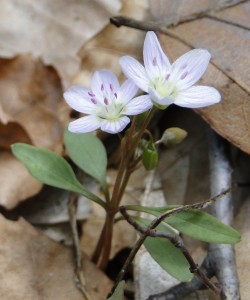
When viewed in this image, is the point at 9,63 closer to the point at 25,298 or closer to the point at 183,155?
the point at 183,155

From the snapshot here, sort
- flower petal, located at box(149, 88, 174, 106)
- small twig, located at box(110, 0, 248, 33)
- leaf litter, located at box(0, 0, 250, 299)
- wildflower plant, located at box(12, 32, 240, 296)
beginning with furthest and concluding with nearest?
small twig, located at box(110, 0, 248, 33) < leaf litter, located at box(0, 0, 250, 299) < wildflower plant, located at box(12, 32, 240, 296) < flower petal, located at box(149, 88, 174, 106)

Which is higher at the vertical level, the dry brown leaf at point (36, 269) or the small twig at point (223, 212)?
the small twig at point (223, 212)

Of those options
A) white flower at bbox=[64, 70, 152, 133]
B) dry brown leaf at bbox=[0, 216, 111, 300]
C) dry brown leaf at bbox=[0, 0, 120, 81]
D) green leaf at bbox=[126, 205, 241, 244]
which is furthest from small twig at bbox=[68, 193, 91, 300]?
dry brown leaf at bbox=[0, 0, 120, 81]

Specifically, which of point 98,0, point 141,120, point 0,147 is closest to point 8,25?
point 98,0

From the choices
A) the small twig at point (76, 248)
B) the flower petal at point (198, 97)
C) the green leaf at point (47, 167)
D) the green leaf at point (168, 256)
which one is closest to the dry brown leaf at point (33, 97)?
the small twig at point (76, 248)

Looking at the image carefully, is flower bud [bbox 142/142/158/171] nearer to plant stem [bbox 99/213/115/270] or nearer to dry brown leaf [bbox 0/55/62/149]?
plant stem [bbox 99/213/115/270]

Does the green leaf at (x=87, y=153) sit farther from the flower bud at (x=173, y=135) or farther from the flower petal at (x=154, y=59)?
the flower petal at (x=154, y=59)
